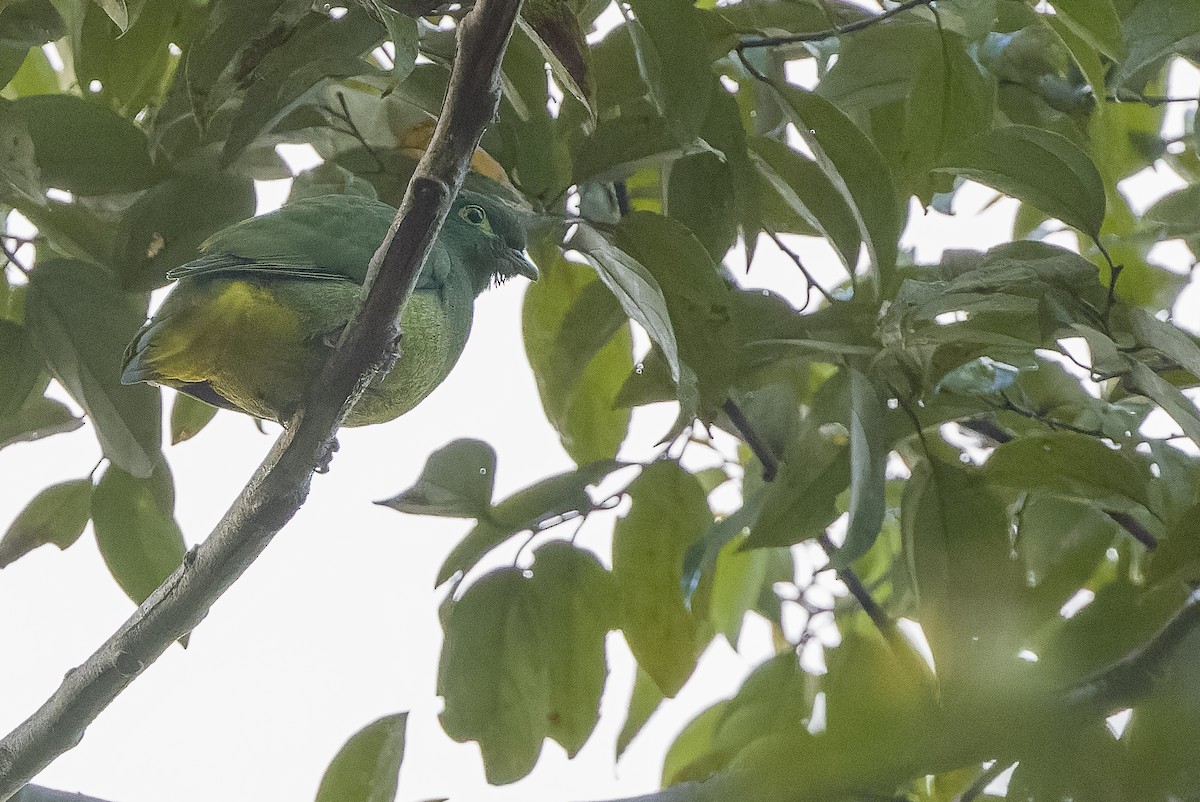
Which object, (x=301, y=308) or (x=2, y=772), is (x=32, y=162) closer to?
(x=301, y=308)

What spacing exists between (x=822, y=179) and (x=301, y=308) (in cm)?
66

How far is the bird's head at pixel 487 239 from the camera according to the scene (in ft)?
5.85

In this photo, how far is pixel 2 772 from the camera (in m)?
1.22

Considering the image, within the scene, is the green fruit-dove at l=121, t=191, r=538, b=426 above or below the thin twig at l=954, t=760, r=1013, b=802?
above

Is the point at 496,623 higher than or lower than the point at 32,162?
lower

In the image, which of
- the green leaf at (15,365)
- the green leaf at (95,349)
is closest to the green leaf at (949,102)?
the green leaf at (95,349)

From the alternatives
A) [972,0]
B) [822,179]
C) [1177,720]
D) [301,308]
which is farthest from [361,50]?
[1177,720]

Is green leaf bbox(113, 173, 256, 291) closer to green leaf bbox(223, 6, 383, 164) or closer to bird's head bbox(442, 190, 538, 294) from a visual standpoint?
green leaf bbox(223, 6, 383, 164)

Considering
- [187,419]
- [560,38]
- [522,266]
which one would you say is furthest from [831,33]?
[187,419]

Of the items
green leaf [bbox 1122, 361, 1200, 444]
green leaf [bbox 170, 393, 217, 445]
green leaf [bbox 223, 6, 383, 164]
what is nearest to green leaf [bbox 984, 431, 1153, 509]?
green leaf [bbox 1122, 361, 1200, 444]

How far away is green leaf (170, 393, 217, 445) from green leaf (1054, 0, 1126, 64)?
126 centimetres

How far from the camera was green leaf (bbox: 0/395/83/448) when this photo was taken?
Answer: 158 centimetres

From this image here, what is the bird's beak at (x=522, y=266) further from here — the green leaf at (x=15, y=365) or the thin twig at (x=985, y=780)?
the thin twig at (x=985, y=780)

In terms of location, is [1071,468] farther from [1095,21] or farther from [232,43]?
[232,43]
